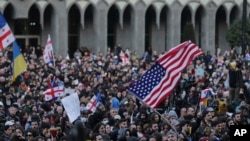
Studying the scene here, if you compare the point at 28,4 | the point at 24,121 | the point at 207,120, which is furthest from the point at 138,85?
the point at 28,4

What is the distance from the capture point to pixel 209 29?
4859 cm

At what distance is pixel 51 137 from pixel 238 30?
32.8 m

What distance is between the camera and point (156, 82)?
1437 centimetres

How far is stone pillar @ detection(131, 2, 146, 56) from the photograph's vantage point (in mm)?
46500

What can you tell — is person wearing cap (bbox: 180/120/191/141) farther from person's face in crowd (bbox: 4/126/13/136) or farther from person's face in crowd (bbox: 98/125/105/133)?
person's face in crowd (bbox: 4/126/13/136)

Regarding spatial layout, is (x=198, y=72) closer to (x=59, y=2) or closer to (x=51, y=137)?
(x=51, y=137)

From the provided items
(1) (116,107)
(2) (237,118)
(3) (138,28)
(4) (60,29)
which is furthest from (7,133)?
(3) (138,28)

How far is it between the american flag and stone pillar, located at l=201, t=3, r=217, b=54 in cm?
3343

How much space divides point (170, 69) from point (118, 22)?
3356cm

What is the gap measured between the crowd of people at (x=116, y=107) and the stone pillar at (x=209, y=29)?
16909 millimetres

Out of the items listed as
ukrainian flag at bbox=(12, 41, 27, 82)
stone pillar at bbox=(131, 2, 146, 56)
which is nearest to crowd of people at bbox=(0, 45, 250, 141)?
ukrainian flag at bbox=(12, 41, 27, 82)

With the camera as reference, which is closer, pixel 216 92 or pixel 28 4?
pixel 216 92

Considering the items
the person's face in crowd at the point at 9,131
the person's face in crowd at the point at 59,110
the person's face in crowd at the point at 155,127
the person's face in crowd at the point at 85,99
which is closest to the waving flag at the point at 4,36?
the person's face in crowd at the point at 85,99

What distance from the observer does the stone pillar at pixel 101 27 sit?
4547 centimetres
